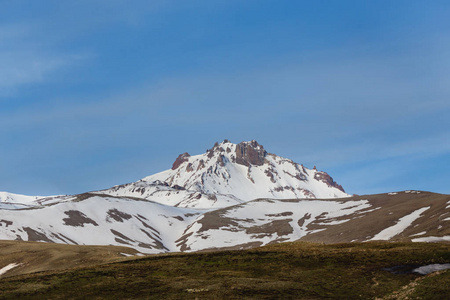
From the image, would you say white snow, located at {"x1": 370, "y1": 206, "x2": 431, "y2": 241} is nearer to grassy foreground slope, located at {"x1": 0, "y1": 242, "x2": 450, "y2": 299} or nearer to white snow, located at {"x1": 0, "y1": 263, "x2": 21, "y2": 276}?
grassy foreground slope, located at {"x1": 0, "y1": 242, "x2": 450, "y2": 299}

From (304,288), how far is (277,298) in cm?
457

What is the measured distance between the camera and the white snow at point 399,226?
174425 mm

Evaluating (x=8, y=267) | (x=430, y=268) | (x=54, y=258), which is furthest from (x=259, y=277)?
(x=8, y=267)

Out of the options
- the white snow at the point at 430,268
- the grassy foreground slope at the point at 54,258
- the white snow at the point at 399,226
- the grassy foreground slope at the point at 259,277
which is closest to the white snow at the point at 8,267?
the grassy foreground slope at the point at 54,258

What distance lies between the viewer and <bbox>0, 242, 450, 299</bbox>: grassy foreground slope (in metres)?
42.9

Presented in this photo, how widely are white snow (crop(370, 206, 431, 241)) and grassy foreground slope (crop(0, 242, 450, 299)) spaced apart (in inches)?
4633

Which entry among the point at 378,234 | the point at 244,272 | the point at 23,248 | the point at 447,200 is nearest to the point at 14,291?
the point at 244,272

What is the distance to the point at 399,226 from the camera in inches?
7175

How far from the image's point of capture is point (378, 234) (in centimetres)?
18262

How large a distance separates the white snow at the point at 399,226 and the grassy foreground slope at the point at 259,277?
11769 cm

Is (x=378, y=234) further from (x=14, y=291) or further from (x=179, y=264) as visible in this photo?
(x=14, y=291)

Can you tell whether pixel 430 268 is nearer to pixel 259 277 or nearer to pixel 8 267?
pixel 259 277

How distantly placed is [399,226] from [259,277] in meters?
146

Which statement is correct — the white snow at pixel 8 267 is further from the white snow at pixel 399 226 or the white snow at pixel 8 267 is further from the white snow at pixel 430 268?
the white snow at pixel 399 226
